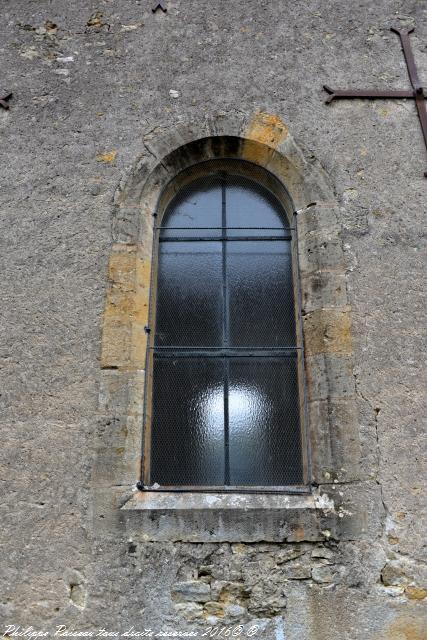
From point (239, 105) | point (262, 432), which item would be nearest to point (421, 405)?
point (262, 432)

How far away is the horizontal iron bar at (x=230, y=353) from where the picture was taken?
308 cm

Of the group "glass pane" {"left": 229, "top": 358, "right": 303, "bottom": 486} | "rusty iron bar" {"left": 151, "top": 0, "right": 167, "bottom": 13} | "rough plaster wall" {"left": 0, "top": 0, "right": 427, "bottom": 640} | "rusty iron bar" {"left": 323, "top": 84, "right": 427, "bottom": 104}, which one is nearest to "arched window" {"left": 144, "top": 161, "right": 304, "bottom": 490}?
"glass pane" {"left": 229, "top": 358, "right": 303, "bottom": 486}

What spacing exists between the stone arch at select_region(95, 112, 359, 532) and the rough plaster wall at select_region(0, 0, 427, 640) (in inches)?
3.1

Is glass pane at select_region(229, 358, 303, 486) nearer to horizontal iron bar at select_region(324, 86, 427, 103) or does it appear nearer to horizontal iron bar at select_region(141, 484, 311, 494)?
horizontal iron bar at select_region(141, 484, 311, 494)

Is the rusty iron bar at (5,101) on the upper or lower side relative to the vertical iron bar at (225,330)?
upper

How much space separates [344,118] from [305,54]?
57 centimetres

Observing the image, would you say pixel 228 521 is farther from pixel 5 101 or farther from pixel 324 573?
pixel 5 101

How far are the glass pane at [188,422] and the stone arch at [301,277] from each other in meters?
0.14

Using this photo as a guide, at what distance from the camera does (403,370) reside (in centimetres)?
284

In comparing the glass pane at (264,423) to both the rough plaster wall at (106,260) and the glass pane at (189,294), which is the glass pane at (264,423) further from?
the rough plaster wall at (106,260)

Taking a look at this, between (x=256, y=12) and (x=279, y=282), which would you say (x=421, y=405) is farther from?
(x=256, y=12)

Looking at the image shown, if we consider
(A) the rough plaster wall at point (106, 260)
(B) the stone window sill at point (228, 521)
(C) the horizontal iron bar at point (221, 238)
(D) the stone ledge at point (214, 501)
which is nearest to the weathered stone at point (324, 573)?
(A) the rough plaster wall at point (106, 260)

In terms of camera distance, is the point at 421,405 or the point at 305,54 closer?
the point at 421,405

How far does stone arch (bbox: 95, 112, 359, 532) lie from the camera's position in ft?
8.96
